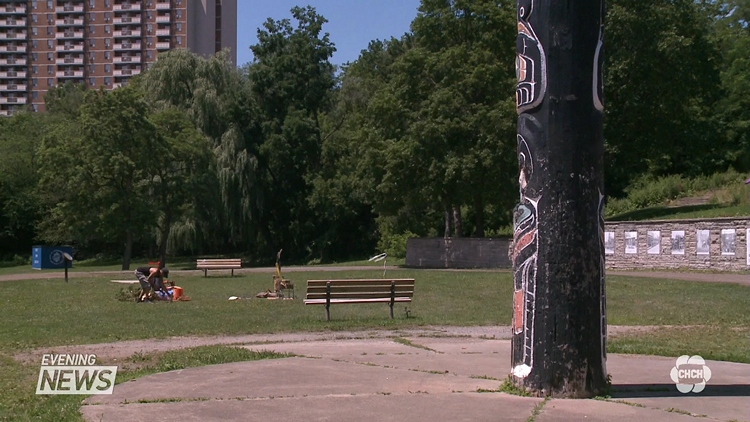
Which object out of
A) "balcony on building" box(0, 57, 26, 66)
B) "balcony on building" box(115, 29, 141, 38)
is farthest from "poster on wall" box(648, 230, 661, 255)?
"balcony on building" box(0, 57, 26, 66)

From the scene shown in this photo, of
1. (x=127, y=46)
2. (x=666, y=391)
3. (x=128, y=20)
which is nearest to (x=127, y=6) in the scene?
(x=128, y=20)

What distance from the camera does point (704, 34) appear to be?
46.1 metres

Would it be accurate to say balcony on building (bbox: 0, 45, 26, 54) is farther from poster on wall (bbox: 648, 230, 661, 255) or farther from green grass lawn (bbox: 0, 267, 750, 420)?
poster on wall (bbox: 648, 230, 661, 255)

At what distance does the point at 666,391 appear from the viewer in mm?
8930

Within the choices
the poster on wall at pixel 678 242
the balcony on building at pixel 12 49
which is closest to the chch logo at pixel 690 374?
the poster on wall at pixel 678 242

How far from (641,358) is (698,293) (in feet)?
40.9

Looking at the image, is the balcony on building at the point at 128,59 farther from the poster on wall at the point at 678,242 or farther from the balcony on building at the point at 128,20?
the poster on wall at the point at 678,242

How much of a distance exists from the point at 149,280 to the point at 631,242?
2138 cm

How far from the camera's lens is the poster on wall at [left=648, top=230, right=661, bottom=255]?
33656 millimetres

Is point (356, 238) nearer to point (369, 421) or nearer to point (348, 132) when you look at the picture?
point (348, 132)

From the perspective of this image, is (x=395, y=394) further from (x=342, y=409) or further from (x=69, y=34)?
(x=69, y=34)

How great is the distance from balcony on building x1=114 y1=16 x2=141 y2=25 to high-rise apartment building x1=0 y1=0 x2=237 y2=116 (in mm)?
33

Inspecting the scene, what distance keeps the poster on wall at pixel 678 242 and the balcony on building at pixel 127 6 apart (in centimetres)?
11873

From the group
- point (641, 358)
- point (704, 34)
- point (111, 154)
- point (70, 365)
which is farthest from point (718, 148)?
point (70, 365)
